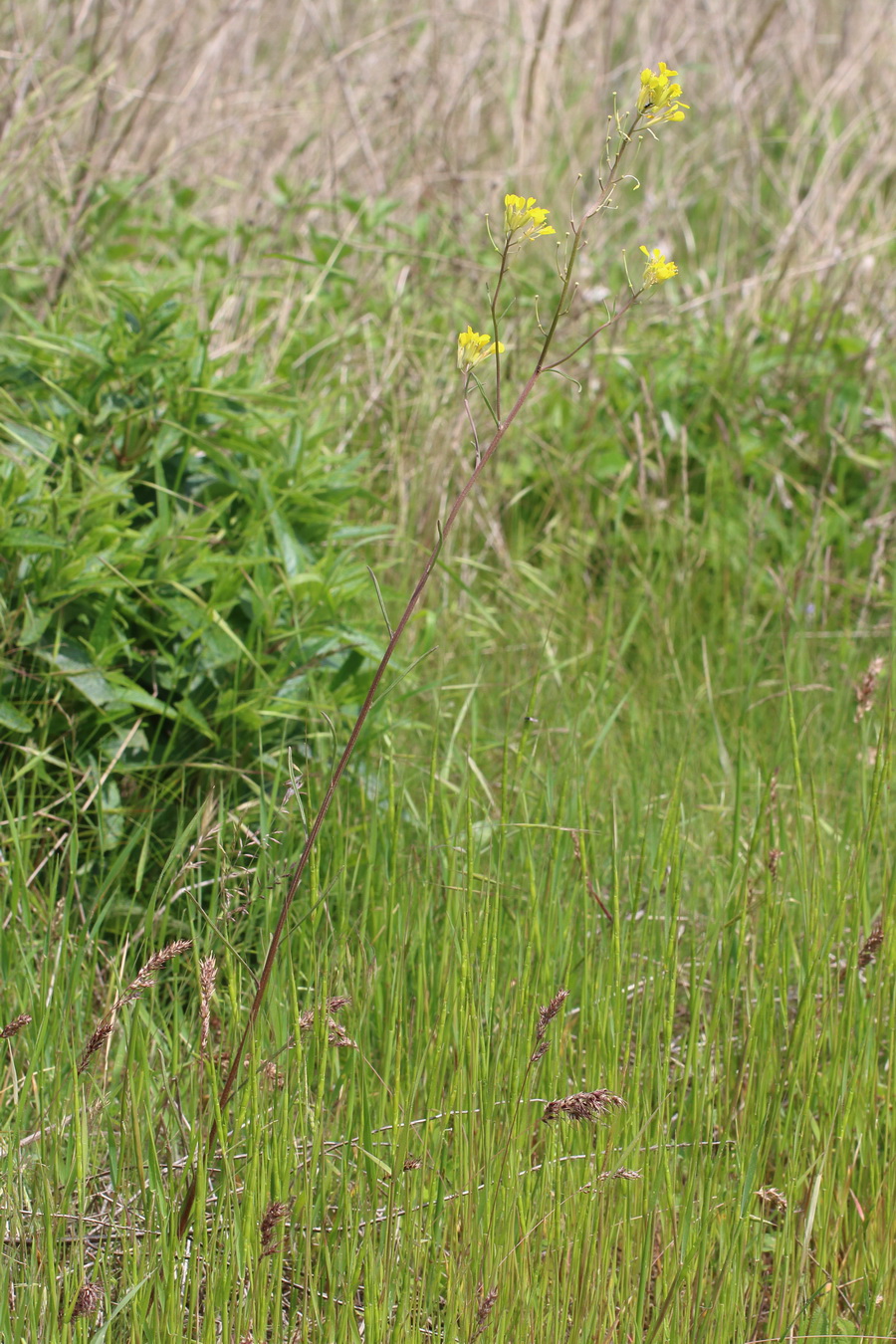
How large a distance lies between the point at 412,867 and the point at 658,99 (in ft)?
3.18

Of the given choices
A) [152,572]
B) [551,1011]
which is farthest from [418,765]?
[551,1011]

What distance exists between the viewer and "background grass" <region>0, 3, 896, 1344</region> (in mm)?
1199

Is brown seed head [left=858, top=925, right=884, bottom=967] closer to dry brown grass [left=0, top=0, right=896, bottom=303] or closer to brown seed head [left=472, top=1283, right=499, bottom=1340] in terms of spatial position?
brown seed head [left=472, top=1283, right=499, bottom=1340]

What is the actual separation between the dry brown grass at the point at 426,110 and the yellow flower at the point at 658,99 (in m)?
2.06

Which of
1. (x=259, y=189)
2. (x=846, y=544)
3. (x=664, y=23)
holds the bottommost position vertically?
(x=846, y=544)

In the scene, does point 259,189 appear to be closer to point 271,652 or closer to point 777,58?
point 271,652

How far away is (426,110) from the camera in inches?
149

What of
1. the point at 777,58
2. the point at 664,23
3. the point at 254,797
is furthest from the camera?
the point at 777,58

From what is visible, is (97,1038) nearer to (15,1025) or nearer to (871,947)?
(15,1025)

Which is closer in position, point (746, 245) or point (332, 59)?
point (332, 59)

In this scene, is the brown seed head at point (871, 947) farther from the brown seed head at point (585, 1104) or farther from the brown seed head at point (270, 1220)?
the brown seed head at point (270, 1220)

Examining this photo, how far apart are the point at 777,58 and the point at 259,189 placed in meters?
2.79

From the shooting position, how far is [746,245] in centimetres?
434

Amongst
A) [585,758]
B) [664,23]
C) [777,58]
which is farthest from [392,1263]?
[777,58]
